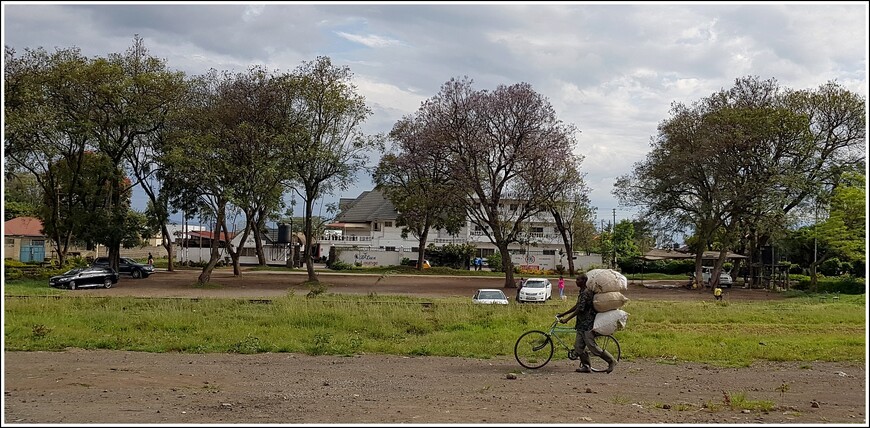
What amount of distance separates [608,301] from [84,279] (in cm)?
3700

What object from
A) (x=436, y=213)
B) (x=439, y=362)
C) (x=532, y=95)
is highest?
(x=532, y=95)

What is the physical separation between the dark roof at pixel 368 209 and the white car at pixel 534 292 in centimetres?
5616

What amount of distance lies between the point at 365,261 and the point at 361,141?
31291 mm

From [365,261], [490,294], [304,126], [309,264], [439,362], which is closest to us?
[439,362]

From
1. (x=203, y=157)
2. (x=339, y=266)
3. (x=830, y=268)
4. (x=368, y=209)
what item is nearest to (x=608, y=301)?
(x=203, y=157)

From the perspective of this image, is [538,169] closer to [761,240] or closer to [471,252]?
[761,240]

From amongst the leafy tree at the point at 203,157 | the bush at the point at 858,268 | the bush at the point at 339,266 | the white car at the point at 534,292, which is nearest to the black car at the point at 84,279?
the leafy tree at the point at 203,157

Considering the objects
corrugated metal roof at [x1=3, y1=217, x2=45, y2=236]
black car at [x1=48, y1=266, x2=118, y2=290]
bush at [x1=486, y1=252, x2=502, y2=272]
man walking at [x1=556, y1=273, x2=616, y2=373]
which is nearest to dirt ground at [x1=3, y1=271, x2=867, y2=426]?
man walking at [x1=556, y1=273, x2=616, y2=373]

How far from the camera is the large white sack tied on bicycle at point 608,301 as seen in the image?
41.9ft

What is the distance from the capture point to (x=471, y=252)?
79.9m

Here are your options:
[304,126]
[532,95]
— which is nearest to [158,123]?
[304,126]

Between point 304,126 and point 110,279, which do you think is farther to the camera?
point 304,126

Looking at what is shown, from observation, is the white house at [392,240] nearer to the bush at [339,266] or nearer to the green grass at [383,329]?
the bush at [339,266]

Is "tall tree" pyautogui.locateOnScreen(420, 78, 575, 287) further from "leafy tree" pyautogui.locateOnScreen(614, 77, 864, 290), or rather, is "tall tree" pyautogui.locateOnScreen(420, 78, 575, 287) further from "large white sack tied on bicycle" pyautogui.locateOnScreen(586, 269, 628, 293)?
"large white sack tied on bicycle" pyautogui.locateOnScreen(586, 269, 628, 293)
